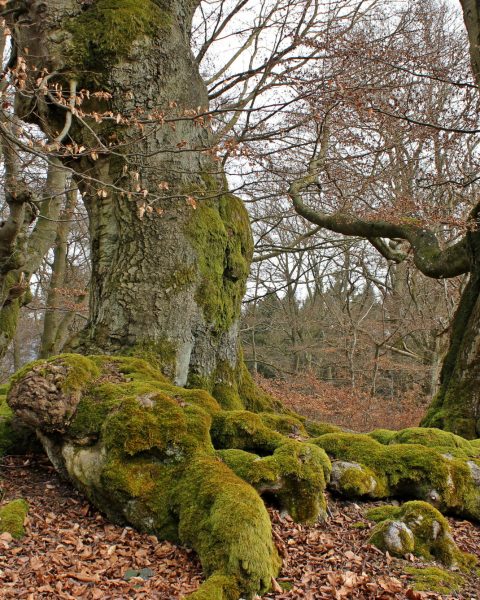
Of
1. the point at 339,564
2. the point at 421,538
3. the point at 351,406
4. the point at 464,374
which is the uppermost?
the point at 464,374

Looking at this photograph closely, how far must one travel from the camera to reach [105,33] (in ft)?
21.0

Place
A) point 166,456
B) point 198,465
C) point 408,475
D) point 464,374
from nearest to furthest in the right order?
point 198,465
point 166,456
point 408,475
point 464,374

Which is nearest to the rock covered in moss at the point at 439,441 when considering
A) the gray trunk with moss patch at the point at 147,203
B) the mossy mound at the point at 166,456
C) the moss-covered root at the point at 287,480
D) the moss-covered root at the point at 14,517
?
the mossy mound at the point at 166,456

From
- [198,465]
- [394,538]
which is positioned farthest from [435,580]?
[198,465]

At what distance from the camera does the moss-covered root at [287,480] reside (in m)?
4.07

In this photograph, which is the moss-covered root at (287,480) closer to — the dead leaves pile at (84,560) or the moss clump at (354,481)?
the moss clump at (354,481)

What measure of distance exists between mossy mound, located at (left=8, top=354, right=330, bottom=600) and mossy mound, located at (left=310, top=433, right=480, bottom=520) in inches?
19.4

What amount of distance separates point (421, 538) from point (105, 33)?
22.3 feet

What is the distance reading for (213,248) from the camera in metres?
6.52

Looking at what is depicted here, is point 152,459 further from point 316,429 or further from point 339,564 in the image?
point 316,429

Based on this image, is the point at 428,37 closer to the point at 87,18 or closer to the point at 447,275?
the point at 447,275

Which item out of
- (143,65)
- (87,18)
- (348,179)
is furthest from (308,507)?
(348,179)

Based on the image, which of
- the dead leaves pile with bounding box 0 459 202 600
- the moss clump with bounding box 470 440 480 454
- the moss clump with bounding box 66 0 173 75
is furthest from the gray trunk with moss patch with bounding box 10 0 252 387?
the moss clump with bounding box 470 440 480 454

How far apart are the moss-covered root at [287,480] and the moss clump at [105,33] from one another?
17.3 ft
